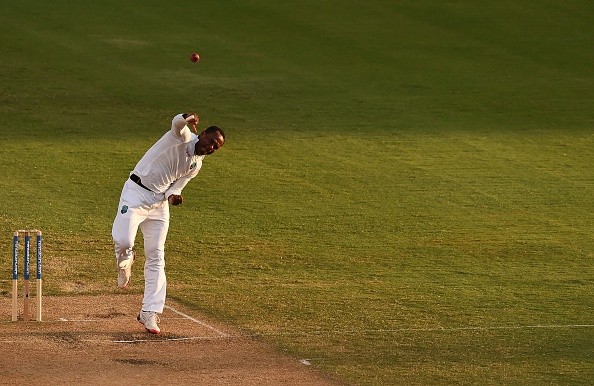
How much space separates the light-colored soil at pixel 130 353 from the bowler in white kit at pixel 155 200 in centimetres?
38

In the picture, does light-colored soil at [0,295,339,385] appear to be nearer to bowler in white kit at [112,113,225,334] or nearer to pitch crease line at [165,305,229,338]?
pitch crease line at [165,305,229,338]

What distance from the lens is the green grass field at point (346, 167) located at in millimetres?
11958

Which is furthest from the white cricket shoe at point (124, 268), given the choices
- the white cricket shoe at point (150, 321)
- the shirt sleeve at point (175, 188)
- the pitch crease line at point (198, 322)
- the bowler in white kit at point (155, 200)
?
the pitch crease line at point (198, 322)

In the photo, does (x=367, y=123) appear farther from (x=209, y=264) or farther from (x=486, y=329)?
(x=486, y=329)

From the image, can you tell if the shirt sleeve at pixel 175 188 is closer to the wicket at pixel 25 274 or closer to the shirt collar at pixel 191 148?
the shirt collar at pixel 191 148

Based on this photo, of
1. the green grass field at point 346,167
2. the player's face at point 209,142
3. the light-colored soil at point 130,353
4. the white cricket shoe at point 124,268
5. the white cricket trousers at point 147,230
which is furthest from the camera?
the green grass field at point 346,167

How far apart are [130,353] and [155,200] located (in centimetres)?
146

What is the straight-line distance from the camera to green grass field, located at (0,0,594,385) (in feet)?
39.2

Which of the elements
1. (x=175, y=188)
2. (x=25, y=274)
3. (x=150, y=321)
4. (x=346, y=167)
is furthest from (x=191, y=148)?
(x=346, y=167)

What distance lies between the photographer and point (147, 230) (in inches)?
445

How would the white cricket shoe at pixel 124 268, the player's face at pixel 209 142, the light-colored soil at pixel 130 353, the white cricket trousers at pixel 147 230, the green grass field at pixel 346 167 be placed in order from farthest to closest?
the green grass field at pixel 346 167
the white cricket shoe at pixel 124 268
the white cricket trousers at pixel 147 230
the player's face at pixel 209 142
the light-colored soil at pixel 130 353

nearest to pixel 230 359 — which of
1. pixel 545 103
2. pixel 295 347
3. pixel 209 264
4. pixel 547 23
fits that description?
pixel 295 347

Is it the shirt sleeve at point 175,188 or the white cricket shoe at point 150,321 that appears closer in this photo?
the white cricket shoe at point 150,321

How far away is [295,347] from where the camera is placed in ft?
35.9
